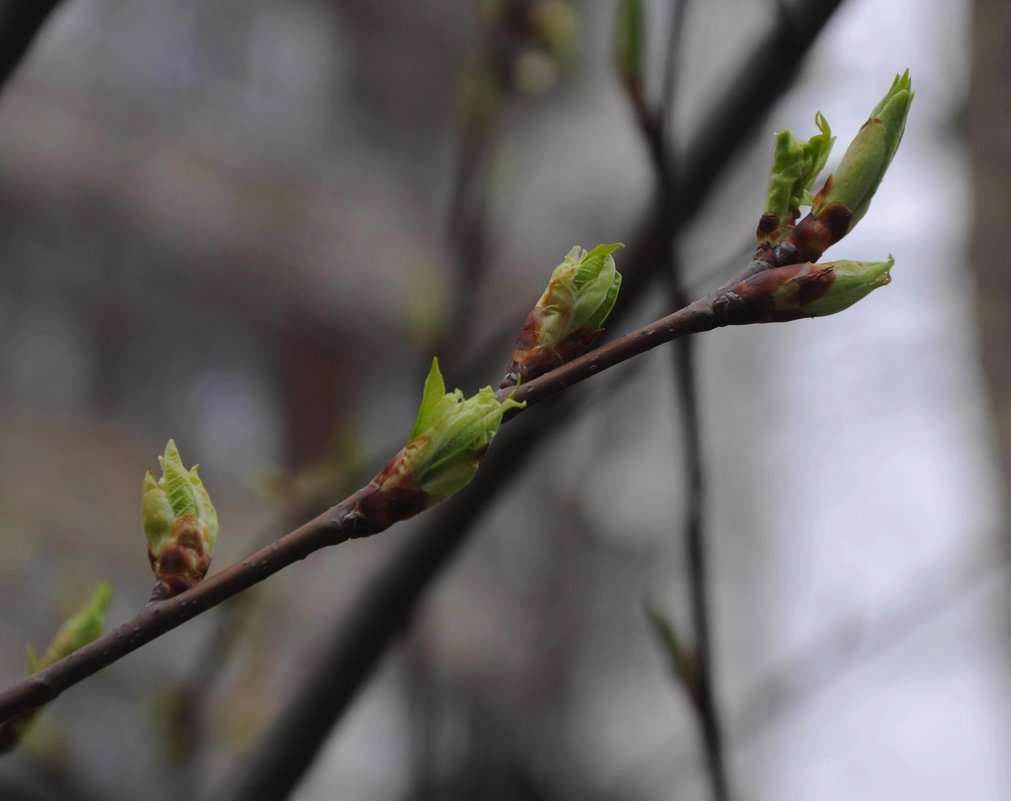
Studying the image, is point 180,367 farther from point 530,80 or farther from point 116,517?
point 530,80

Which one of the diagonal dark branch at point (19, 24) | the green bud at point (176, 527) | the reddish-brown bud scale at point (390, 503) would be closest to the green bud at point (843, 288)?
the reddish-brown bud scale at point (390, 503)

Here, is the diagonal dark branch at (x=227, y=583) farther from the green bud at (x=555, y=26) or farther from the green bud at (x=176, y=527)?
the green bud at (x=555, y=26)

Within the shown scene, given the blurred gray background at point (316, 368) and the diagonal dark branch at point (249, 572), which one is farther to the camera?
the blurred gray background at point (316, 368)

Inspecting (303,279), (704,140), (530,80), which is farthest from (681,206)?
(303,279)

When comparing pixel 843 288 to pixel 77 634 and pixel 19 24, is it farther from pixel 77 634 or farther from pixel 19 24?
pixel 19 24

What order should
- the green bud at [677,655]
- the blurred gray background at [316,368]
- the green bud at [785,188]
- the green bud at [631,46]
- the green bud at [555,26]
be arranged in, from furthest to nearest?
the blurred gray background at [316,368]
the green bud at [555,26]
the green bud at [631,46]
the green bud at [677,655]
the green bud at [785,188]

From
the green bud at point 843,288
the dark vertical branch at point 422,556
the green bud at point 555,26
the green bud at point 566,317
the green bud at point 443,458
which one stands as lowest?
the green bud at point 443,458

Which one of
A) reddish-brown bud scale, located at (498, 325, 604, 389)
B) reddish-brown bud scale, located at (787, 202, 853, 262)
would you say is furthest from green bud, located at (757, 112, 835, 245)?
reddish-brown bud scale, located at (498, 325, 604, 389)
